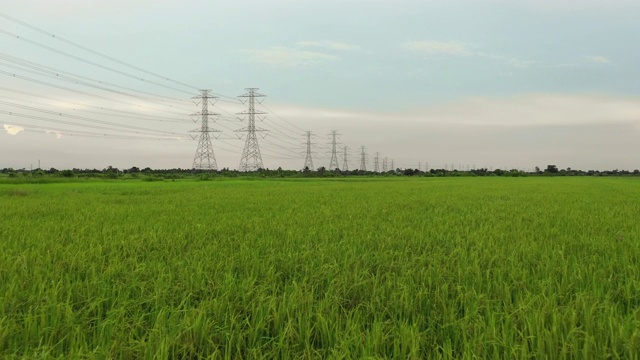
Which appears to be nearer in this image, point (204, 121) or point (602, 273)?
point (602, 273)

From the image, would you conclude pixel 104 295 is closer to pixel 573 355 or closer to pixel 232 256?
pixel 232 256

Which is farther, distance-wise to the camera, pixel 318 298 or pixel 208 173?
pixel 208 173

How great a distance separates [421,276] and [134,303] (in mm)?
2162

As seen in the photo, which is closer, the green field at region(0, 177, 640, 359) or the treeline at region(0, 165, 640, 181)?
the green field at region(0, 177, 640, 359)

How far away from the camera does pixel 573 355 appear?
1.80m

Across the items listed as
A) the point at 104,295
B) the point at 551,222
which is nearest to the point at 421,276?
A: the point at 104,295

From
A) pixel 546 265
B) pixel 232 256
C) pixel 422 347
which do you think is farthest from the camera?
pixel 232 256

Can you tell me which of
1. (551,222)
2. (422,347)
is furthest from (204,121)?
(422,347)

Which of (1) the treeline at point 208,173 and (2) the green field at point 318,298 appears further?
(1) the treeline at point 208,173

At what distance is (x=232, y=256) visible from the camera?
149 inches

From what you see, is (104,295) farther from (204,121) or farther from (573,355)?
(204,121)

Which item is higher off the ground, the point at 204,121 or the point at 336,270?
the point at 204,121

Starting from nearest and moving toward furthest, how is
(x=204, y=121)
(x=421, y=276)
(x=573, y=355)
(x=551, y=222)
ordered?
1. (x=573, y=355)
2. (x=421, y=276)
3. (x=551, y=222)
4. (x=204, y=121)

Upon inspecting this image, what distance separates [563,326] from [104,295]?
2.92 meters
